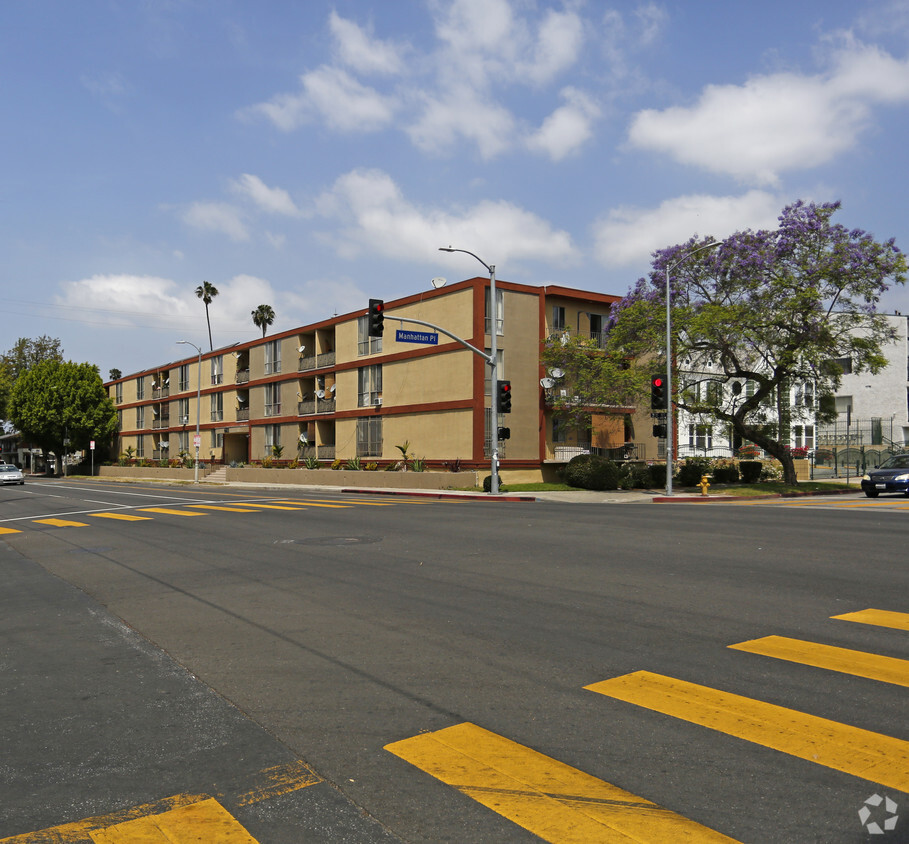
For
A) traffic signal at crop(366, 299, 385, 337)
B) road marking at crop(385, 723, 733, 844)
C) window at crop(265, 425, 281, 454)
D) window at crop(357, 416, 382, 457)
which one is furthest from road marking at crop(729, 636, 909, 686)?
window at crop(265, 425, 281, 454)

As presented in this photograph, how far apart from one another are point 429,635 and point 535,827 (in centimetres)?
361

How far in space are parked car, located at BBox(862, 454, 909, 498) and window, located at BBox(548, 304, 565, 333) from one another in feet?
57.0

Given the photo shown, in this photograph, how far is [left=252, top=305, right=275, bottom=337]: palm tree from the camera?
85500mm

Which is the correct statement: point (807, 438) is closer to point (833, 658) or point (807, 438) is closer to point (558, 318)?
point (558, 318)

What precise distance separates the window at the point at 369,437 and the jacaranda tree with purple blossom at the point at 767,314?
13.9 meters

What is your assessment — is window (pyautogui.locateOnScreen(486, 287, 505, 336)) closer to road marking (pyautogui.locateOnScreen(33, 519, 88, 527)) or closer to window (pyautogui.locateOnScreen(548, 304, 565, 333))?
window (pyautogui.locateOnScreen(548, 304, 565, 333))

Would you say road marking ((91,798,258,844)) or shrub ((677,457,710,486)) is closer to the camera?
road marking ((91,798,258,844))

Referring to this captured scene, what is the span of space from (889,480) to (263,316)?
70016 mm

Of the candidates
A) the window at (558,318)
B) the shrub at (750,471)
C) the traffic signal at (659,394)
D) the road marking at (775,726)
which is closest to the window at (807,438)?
the shrub at (750,471)

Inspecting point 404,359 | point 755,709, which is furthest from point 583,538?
point 404,359

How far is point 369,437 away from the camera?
1802 inches

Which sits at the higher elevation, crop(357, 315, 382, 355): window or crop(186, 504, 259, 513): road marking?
crop(357, 315, 382, 355): window

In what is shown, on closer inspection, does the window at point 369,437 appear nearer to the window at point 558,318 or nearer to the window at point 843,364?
the window at point 558,318

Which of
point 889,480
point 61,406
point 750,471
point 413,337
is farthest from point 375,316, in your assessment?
point 61,406
